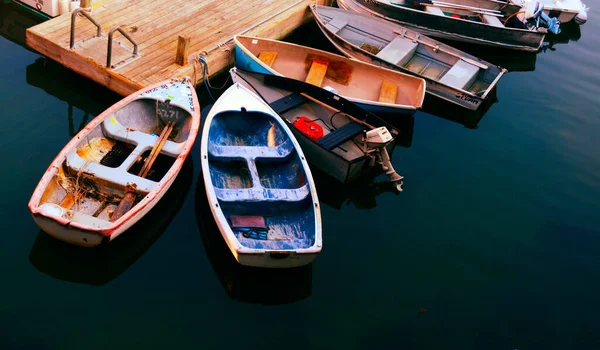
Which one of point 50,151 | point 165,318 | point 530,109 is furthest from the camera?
point 530,109

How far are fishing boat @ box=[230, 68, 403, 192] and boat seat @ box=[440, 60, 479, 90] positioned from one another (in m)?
3.65

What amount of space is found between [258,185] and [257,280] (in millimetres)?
1705

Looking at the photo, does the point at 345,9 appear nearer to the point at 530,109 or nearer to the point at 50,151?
the point at 530,109

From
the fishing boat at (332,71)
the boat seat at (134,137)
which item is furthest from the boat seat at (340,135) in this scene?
the boat seat at (134,137)

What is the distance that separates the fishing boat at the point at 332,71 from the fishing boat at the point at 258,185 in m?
2.08

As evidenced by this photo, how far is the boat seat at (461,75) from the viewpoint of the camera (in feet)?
44.5

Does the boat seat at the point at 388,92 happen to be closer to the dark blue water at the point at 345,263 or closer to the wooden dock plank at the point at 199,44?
the dark blue water at the point at 345,263

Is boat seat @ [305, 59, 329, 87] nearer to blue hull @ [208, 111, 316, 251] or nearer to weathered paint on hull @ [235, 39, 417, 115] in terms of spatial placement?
weathered paint on hull @ [235, 39, 417, 115]

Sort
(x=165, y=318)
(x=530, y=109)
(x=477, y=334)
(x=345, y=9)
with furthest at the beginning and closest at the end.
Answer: (x=345, y=9) < (x=530, y=109) < (x=477, y=334) < (x=165, y=318)

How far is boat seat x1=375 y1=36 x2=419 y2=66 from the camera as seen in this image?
46.5ft

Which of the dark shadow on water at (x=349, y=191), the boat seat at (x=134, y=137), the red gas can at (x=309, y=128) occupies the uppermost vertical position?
the red gas can at (x=309, y=128)

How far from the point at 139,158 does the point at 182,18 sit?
221 inches

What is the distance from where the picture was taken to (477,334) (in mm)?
8344

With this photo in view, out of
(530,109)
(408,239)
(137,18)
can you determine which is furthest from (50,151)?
(530,109)
